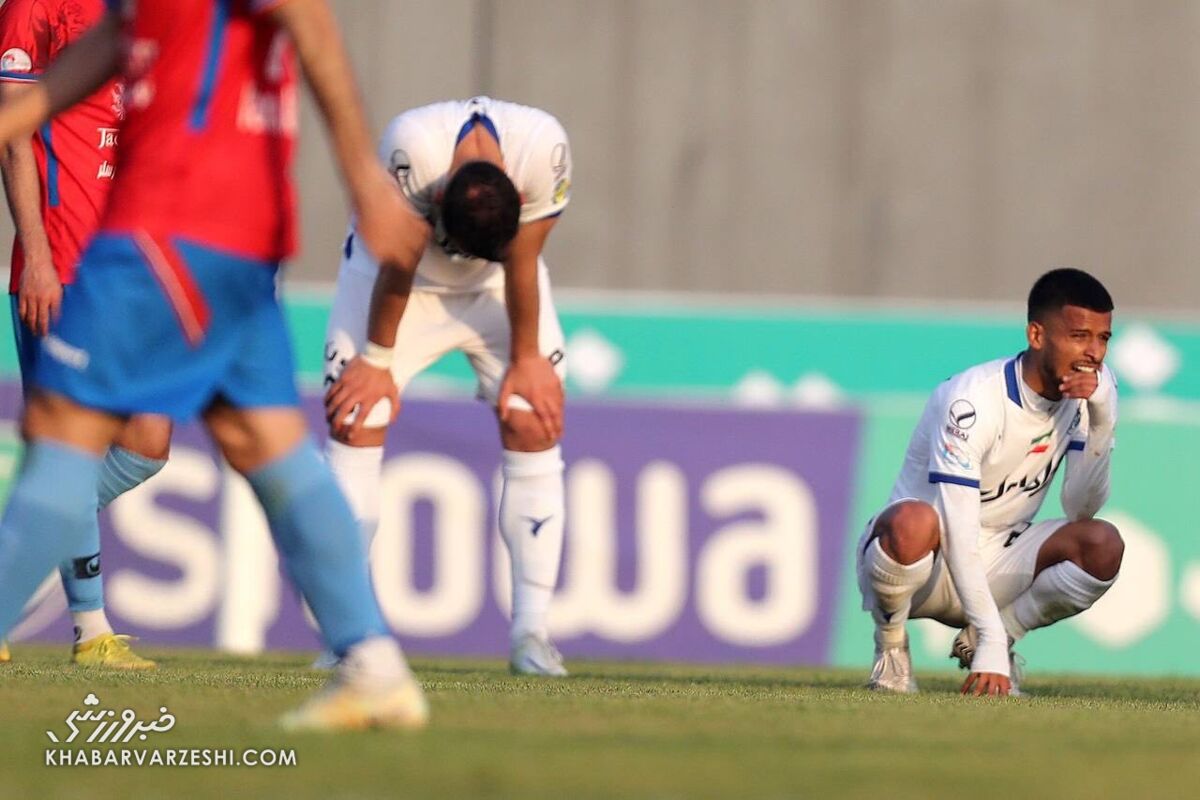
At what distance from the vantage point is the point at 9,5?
6.45m

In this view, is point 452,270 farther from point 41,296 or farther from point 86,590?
point 86,590

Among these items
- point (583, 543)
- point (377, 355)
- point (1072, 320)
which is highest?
point (1072, 320)

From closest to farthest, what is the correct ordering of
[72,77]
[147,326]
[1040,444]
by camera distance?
[147,326], [72,77], [1040,444]

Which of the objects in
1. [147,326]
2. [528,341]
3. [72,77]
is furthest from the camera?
[528,341]

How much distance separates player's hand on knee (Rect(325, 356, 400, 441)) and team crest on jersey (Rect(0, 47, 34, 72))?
1.30 metres

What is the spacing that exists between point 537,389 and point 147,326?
2784mm

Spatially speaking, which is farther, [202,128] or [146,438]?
[146,438]

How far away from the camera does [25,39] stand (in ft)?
20.6

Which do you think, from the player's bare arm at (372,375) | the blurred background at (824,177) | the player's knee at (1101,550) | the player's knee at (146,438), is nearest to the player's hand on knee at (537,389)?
the player's bare arm at (372,375)

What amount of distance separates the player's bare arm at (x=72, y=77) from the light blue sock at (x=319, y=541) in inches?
31.8

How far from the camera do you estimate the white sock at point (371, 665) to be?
4.11m

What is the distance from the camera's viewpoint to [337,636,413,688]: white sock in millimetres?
4105

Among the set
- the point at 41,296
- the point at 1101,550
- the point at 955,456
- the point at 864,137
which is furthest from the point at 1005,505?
the point at 864,137

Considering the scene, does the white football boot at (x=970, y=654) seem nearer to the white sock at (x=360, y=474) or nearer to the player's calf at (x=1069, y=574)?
the player's calf at (x=1069, y=574)
